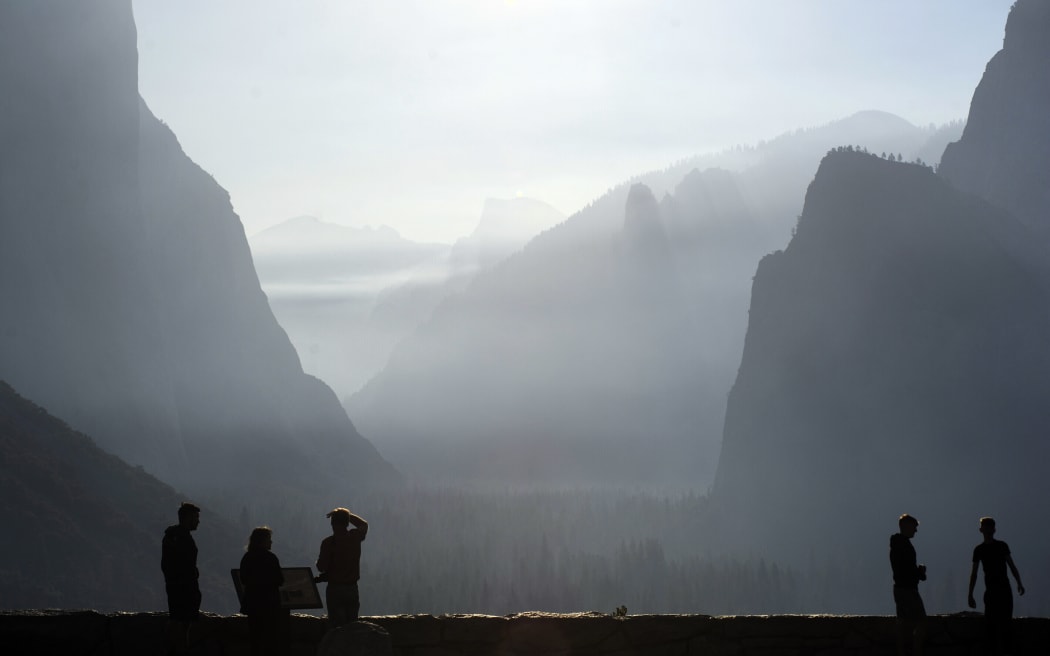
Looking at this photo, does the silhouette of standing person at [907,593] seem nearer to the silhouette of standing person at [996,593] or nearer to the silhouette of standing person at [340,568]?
the silhouette of standing person at [996,593]

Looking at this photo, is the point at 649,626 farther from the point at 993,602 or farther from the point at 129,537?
the point at 129,537

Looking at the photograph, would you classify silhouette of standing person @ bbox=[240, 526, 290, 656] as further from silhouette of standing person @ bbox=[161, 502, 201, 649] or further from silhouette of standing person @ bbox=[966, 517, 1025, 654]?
silhouette of standing person @ bbox=[966, 517, 1025, 654]

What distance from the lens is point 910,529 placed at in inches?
742

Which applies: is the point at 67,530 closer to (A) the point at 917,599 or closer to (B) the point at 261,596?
(B) the point at 261,596

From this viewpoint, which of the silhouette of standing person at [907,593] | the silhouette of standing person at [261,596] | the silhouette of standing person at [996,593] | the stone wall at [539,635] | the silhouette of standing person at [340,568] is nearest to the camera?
the silhouette of standing person at [261,596]

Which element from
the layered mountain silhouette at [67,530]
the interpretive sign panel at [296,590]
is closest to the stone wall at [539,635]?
the interpretive sign panel at [296,590]

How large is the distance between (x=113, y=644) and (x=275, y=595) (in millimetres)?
3123

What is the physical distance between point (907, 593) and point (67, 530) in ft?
577

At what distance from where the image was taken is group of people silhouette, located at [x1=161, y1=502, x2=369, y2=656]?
16.8m

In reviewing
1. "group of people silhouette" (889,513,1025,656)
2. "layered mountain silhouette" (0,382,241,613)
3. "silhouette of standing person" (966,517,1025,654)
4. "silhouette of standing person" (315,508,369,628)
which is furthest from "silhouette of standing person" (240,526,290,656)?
"layered mountain silhouette" (0,382,241,613)

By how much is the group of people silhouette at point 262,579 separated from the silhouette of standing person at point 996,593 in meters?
9.96

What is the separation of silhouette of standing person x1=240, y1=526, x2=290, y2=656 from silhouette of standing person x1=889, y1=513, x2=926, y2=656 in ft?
32.1

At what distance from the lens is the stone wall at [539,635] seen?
17.8 metres

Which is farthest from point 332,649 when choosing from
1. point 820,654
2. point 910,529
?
point 910,529
